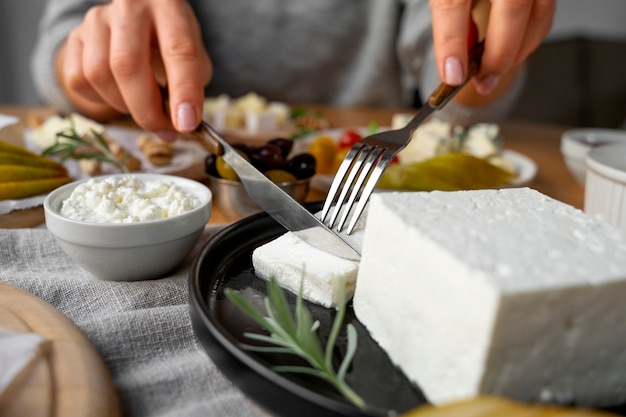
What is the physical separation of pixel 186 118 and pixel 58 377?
23.4 inches

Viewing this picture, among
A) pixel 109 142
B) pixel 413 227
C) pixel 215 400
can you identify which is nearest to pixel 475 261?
pixel 413 227

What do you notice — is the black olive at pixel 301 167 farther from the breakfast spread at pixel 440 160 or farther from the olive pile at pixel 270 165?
the breakfast spread at pixel 440 160

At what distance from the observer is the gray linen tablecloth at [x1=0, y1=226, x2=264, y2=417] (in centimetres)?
68

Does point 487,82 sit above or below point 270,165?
above

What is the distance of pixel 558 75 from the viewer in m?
3.56

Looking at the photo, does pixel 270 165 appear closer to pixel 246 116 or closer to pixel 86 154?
pixel 86 154

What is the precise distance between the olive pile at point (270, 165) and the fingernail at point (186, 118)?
0.29 feet

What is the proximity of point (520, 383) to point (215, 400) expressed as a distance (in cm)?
34

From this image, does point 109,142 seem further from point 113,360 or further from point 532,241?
point 532,241

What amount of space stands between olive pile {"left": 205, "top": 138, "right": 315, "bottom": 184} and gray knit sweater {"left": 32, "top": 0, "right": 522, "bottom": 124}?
3.48ft

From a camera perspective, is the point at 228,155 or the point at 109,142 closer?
the point at 228,155

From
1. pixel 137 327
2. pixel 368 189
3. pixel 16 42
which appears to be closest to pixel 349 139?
pixel 368 189

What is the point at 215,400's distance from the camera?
672mm

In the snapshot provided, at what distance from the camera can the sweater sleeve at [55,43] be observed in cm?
193
